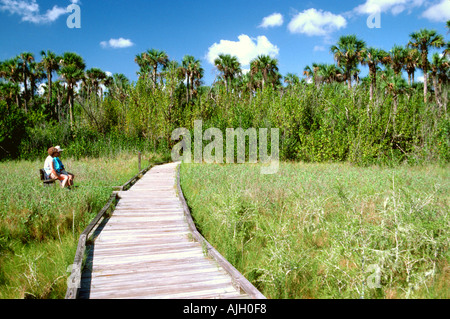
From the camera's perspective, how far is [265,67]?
33938 millimetres

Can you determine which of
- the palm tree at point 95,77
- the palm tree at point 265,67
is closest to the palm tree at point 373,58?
the palm tree at point 265,67

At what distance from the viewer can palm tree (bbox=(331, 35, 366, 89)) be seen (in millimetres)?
28891

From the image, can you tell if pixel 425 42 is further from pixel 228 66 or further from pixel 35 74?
pixel 35 74

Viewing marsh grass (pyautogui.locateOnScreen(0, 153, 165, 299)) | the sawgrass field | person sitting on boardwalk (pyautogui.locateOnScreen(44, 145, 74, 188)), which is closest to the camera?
the sawgrass field

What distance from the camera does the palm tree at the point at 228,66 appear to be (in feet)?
116

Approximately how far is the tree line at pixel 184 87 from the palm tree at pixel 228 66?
7cm

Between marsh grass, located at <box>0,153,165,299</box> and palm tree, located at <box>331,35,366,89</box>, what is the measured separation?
2948 centimetres

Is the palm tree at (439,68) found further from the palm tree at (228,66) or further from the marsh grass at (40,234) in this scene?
the marsh grass at (40,234)

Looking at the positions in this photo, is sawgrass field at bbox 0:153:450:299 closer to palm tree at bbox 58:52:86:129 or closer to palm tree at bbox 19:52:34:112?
palm tree at bbox 58:52:86:129

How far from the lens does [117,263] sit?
4.08 metres

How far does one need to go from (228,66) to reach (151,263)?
34.5 m

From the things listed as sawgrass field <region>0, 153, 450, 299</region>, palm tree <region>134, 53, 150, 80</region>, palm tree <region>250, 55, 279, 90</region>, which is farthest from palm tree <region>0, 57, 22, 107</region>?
sawgrass field <region>0, 153, 450, 299</region>
